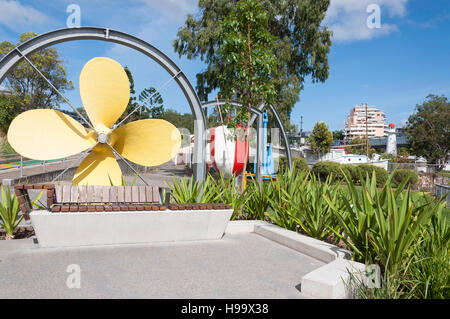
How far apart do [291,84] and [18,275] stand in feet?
67.1

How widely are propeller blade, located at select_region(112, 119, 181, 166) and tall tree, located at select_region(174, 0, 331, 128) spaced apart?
595 inches

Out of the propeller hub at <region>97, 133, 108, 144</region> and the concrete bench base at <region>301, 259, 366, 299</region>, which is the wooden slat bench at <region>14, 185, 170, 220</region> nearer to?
the propeller hub at <region>97, 133, 108, 144</region>

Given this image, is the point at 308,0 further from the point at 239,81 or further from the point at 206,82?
the point at 239,81

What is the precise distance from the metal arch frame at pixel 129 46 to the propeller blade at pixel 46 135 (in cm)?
76

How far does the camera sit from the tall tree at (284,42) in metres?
20.9

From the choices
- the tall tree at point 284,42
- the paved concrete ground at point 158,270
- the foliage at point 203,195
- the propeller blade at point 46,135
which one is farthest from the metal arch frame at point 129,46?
the tall tree at point 284,42

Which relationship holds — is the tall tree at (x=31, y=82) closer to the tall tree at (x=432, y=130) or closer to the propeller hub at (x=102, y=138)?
the propeller hub at (x=102, y=138)

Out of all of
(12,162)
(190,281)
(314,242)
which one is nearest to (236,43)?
(314,242)

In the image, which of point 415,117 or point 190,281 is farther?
point 415,117

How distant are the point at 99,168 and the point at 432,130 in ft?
125

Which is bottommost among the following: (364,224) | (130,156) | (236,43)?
(364,224)

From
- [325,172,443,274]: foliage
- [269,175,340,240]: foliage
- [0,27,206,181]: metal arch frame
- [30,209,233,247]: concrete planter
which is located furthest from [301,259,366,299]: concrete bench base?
[0,27,206,181]: metal arch frame

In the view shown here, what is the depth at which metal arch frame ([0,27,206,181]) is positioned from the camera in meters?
5.46

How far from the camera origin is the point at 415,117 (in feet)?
122
